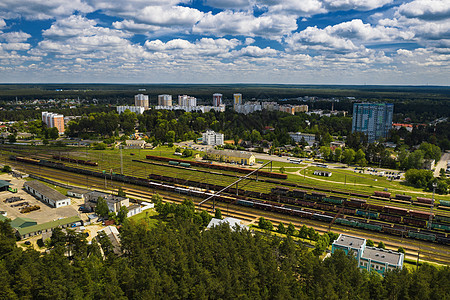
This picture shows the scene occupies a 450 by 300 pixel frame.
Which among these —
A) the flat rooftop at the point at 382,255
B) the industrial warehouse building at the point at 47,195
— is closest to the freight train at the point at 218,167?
the industrial warehouse building at the point at 47,195

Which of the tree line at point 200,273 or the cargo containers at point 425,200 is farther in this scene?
the cargo containers at point 425,200

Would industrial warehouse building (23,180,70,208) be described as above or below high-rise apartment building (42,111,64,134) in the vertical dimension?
below

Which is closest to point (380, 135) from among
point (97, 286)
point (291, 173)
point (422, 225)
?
point (291, 173)

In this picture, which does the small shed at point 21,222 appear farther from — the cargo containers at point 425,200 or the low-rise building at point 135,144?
the low-rise building at point 135,144

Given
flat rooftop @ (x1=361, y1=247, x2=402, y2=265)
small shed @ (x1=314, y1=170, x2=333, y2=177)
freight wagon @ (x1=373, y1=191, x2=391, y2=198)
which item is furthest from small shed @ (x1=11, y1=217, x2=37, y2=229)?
small shed @ (x1=314, y1=170, x2=333, y2=177)

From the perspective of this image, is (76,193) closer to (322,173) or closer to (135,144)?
(135,144)

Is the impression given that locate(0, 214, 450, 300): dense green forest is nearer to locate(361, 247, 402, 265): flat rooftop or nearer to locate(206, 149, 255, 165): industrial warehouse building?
locate(361, 247, 402, 265): flat rooftop

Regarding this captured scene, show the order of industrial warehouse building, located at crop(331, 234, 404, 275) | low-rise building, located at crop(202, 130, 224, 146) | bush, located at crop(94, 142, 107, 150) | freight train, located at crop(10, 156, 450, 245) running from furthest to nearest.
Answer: low-rise building, located at crop(202, 130, 224, 146)
bush, located at crop(94, 142, 107, 150)
freight train, located at crop(10, 156, 450, 245)
industrial warehouse building, located at crop(331, 234, 404, 275)

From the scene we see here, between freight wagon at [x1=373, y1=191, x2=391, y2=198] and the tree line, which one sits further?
freight wagon at [x1=373, y1=191, x2=391, y2=198]
